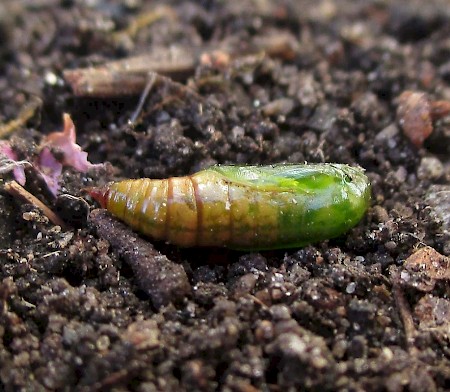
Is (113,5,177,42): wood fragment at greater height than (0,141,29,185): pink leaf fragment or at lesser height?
greater

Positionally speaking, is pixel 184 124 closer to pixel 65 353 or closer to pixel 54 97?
pixel 54 97

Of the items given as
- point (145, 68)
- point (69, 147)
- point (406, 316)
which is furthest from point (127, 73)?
point (406, 316)

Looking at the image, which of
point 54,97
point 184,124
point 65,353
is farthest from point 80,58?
point 65,353

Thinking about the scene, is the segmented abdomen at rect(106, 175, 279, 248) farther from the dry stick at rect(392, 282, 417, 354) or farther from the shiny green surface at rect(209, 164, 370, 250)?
the dry stick at rect(392, 282, 417, 354)

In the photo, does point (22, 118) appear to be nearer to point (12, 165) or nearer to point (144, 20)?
point (12, 165)

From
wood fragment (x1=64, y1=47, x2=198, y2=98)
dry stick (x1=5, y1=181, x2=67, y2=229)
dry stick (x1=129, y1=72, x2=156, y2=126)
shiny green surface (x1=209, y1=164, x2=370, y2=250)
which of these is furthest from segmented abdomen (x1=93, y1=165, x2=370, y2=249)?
wood fragment (x1=64, y1=47, x2=198, y2=98)

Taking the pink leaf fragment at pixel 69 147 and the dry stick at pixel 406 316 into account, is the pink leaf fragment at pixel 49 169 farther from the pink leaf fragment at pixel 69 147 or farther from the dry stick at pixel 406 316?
the dry stick at pixel 406 316

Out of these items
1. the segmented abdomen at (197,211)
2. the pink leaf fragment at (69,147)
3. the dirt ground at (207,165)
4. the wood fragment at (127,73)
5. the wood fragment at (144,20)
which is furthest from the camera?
the wood fragment at (144,20)

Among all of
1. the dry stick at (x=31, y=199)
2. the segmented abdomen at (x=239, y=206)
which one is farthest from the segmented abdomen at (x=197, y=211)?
the dry stick at (x=31, y=199)
